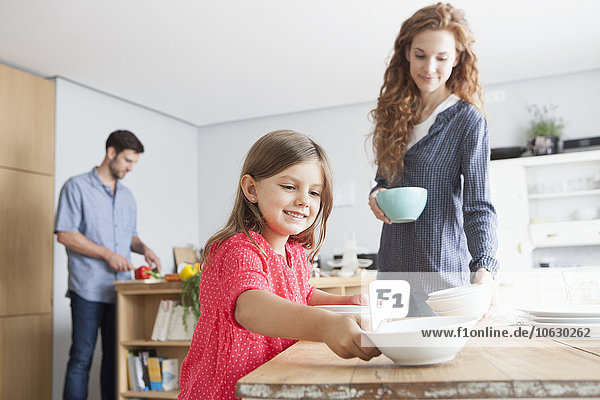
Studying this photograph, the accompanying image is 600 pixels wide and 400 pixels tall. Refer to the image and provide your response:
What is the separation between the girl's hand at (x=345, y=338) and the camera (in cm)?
64

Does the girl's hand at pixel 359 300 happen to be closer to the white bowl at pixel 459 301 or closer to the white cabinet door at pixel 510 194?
the white bowl at pixel 459 301

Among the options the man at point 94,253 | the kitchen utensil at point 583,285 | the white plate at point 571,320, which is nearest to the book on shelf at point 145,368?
the man at point 94,253

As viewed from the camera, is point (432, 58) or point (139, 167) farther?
point (139, 167)

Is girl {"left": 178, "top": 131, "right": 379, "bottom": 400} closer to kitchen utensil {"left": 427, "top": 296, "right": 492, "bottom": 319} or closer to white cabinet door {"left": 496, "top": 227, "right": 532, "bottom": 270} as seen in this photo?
kitchen utensil {"left": 427, "top": 296, "right": 492, "bottom": 319}

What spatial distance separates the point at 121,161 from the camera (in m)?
3.33

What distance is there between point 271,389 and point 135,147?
301cm

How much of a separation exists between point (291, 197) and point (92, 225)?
261 centimetres

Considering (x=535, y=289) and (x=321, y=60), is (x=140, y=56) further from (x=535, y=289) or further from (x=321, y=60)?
(x=535, y=289)

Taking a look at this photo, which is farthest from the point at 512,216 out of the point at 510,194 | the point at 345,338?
the point at 345,338

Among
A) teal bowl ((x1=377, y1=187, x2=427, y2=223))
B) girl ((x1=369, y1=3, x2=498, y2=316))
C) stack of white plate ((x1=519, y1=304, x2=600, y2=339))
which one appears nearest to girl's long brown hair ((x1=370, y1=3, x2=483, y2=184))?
girl ((x1=369, y1=3, x2=498, y2=316))

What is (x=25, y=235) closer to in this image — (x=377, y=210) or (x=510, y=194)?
(x=377, y=210)

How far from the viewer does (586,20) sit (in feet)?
11.2

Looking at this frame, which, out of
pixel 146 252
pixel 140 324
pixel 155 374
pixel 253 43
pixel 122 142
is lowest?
pixel 155 374

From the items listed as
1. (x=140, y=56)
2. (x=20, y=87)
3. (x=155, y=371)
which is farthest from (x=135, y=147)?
(x=155, y=371)
